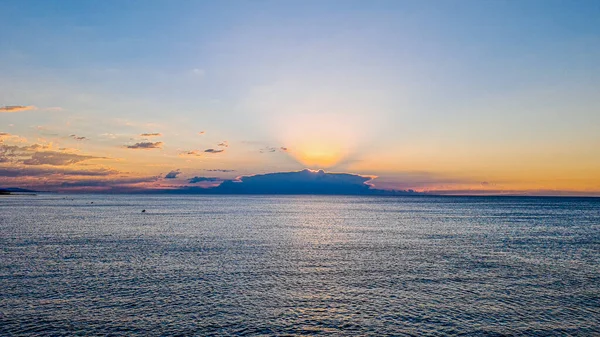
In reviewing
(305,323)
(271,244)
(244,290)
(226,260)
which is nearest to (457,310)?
(305,323)

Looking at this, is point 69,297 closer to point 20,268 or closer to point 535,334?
point 20,268

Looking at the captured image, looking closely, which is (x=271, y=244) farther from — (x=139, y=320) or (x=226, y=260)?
(x=139, y=320)

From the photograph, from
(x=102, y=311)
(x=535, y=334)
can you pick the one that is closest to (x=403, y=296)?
(x=535, y=334)

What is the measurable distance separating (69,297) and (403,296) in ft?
81.6

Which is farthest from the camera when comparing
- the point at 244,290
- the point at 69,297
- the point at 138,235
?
the point at 138,235

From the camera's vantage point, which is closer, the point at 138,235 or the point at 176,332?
the point at 176,332

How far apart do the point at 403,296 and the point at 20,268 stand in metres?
36.2

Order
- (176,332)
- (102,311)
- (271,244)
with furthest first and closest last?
(271,244), (102,311), (176,332)

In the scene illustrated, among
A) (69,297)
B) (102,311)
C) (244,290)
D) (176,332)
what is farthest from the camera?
(244,290)

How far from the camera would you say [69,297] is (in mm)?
31547

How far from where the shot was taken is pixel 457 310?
29312 millimetres

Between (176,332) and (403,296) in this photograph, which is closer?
(176,332)

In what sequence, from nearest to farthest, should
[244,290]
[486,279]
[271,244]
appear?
1. [244,290]
2. [486,279]
3. [271,244]

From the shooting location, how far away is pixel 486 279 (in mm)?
39281
